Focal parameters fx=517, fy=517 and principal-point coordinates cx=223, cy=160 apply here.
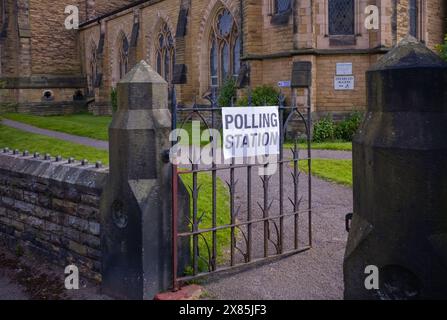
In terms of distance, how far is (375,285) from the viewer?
3119 mm

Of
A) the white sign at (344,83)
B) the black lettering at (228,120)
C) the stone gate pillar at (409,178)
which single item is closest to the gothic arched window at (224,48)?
the white sign at (344,83)

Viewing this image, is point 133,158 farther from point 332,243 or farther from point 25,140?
point 25,140

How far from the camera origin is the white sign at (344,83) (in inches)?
634

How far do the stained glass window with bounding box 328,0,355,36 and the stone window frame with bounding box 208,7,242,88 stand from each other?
497cm

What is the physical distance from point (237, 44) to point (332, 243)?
15795mm

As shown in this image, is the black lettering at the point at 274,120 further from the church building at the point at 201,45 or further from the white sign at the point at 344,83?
the white sign at the point at 344,83

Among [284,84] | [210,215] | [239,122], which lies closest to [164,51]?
[284,84]

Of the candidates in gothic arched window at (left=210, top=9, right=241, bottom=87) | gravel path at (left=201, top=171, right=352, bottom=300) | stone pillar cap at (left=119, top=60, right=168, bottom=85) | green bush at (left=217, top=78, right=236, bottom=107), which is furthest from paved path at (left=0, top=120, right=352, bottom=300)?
gothic arched window at (left=210, top=9, right=241, bottom=87)

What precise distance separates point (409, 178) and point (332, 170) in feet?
25.5

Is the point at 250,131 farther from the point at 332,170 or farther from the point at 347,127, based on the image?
the point at 347,127

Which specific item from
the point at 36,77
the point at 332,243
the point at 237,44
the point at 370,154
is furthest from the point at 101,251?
the point at 36,77

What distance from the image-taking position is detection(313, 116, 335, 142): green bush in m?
15.7

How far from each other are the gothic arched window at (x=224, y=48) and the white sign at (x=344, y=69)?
5.82 metres

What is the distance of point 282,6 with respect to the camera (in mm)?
17047
